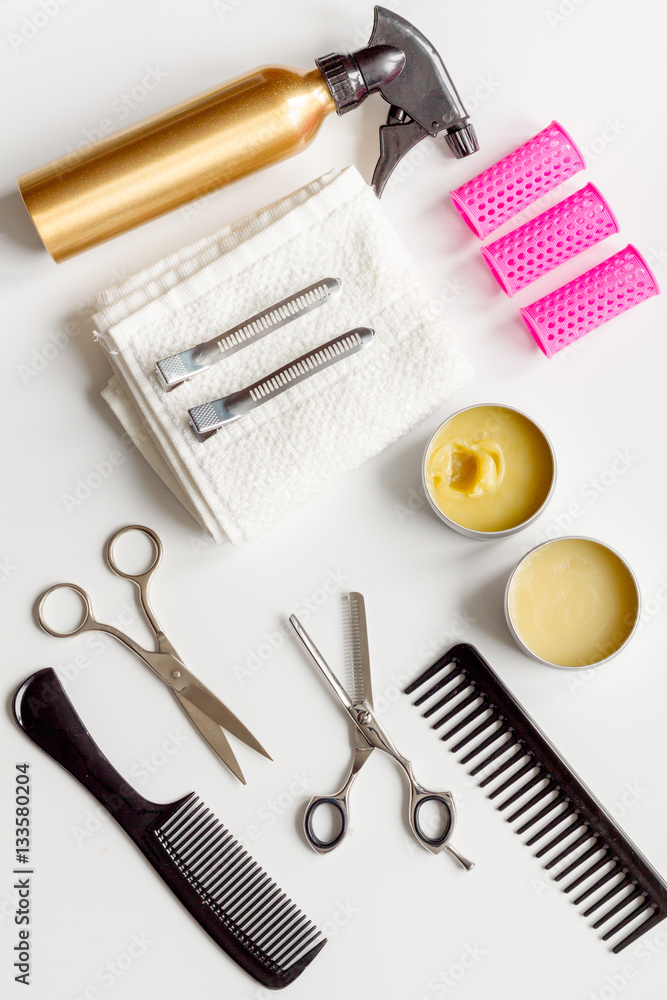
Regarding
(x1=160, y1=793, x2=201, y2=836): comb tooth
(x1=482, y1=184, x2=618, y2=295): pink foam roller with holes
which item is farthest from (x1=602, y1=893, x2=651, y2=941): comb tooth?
(x1=482, y1=184, x2=618, y2=295): pink foam roller with holes

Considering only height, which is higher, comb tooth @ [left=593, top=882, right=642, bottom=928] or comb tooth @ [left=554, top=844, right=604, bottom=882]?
comb tooth @ [left=554, top=844, right=604, bottom=882]

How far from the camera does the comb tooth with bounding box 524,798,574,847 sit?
1.11 metres

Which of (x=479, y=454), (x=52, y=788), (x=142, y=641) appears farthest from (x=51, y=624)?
(x=479, y=454)

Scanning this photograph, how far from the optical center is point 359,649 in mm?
1121

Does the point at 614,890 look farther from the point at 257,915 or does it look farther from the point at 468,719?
the point at 257,915

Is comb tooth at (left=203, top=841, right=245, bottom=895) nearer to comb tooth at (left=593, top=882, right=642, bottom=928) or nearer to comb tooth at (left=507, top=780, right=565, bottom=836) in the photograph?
comb tooth at (left=507, top=780, right=565, bottom=836)

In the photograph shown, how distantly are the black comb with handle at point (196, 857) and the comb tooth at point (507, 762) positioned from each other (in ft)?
1.14

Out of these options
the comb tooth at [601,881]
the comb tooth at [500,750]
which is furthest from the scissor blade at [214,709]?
the comb tooth at [601,881]

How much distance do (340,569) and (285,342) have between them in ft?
1.14

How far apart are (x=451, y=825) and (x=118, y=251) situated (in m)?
0.99

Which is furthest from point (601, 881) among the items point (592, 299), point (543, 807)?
point (592, 299)

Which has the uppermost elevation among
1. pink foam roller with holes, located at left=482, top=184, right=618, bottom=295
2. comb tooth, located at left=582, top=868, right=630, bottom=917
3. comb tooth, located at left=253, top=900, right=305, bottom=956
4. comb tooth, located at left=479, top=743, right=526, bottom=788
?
pink foam roller with holes, located at left=482, top=184, right=618, bottom=295

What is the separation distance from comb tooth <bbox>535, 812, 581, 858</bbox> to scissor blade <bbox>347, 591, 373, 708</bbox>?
1.11 ft

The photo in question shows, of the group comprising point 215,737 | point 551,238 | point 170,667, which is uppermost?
point 551,238
